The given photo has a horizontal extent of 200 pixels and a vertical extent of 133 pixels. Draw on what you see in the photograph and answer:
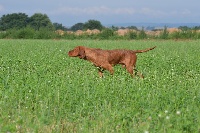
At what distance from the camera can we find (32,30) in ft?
159

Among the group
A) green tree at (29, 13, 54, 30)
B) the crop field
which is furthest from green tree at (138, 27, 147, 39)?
green tree at (29, 13, 54, 30)

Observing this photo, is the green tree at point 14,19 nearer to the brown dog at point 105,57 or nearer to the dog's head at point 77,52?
the brown dog at point 105,57

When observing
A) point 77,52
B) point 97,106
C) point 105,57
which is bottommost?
point 97,106

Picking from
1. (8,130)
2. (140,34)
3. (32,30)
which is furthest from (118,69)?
(32,30)

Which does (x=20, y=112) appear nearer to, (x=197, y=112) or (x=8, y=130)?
(x=8, y=130)

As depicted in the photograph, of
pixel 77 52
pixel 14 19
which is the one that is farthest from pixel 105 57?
pixel 14 19

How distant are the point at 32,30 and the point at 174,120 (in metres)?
44.1

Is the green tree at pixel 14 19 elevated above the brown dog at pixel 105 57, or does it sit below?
below

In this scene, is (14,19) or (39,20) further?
(39,20)

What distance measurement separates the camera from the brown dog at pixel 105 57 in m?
10.7

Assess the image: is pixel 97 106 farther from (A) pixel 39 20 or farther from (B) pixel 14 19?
(A) pixel 39 20

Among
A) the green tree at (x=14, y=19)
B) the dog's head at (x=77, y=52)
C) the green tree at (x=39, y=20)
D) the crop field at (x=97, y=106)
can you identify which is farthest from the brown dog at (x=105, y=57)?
the green tree at (x=39, y=20)

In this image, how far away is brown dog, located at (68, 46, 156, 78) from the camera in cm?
Answer: 1074

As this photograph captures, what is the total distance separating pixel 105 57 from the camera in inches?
429
